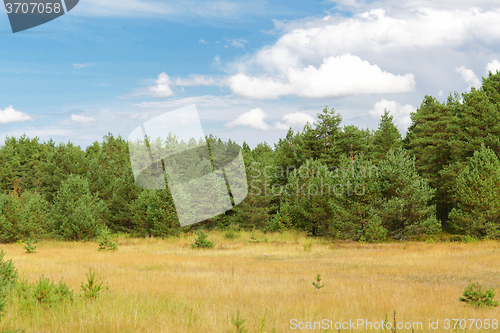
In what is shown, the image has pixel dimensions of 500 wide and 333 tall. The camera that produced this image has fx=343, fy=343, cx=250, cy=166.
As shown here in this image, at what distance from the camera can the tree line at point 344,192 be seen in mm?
25859

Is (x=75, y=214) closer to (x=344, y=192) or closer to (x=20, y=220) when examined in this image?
(x=20, y=220)

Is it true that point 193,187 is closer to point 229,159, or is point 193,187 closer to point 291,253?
point 229,159

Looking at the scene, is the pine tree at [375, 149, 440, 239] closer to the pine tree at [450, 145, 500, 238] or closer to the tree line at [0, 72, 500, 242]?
the tree line at [0, 72, 500, 242]

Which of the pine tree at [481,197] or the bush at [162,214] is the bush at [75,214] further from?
the pine tree at [481,197]

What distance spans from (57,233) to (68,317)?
29.2m

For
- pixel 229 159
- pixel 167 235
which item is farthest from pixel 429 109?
pixel 167 235

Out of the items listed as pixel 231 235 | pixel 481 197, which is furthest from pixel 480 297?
pixel 231 235

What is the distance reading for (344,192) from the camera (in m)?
27.2

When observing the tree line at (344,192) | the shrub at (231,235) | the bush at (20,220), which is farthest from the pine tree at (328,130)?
the bush at (20,220)

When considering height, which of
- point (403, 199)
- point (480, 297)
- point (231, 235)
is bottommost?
point (231, 235)

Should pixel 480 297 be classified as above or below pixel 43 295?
below

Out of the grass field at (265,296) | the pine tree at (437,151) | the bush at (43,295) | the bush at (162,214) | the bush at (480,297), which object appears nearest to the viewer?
the grass field at (265,296)

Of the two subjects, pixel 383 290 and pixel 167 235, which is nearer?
pixel 383 290

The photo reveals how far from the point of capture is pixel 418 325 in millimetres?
6406
